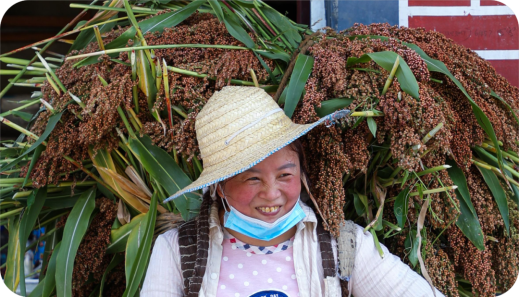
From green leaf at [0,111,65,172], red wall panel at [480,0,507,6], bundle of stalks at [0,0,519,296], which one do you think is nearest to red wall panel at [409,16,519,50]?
red wall panel at [480,0,507,6]

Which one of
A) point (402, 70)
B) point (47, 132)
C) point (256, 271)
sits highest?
point (402, 70)

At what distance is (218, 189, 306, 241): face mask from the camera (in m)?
1.46

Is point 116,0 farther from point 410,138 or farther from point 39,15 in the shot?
point 39,15

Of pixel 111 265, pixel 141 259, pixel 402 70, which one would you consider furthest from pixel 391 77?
pixel 111 265

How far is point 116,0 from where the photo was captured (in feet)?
6.27

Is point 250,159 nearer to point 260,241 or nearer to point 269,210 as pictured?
point 269,210

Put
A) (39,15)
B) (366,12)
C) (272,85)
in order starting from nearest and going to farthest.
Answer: (272,85) → (366,12) → (39,15)

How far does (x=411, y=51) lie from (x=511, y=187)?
2.40ft

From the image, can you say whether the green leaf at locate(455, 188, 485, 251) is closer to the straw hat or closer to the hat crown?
the straw hat

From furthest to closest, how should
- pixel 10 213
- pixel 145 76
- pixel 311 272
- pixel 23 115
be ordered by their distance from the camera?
pixel 23 115
pixel 10 213
pixel 145 76
pixel 311 272

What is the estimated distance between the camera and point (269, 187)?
1.43 m

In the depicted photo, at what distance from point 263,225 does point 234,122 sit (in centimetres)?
36

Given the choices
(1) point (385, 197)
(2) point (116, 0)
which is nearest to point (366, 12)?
(1) point (385, 197)

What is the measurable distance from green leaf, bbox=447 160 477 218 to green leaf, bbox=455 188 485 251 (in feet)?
0.05
